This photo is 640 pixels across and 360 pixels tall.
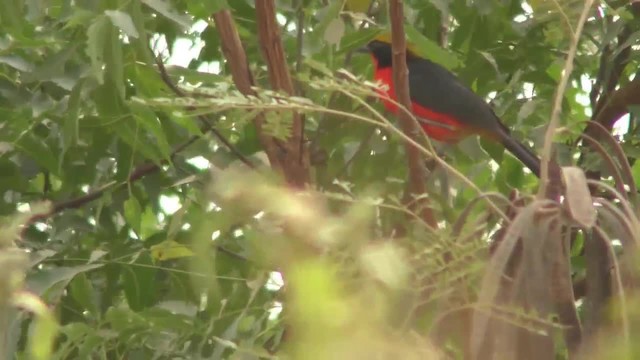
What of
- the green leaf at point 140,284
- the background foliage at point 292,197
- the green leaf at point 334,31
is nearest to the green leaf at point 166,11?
the background foliage at point 292,197

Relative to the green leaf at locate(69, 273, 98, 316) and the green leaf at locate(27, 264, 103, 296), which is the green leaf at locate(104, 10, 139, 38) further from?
the green leaf at locate(69, 273, 98, 316)

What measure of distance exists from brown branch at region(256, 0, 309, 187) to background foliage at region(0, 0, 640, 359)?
2.2 inches

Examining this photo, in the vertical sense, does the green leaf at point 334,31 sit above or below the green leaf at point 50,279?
above

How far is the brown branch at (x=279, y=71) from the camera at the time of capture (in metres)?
1.37

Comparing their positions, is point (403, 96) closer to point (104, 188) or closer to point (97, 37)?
point (97, 37)

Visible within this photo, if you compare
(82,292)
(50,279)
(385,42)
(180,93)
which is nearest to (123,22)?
(180,93)

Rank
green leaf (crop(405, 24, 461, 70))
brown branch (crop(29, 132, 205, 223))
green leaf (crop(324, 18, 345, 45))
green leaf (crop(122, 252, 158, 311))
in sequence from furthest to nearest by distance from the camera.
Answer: brown branch (crop(29, 132, 205, 223))
green leaf (crop(122, 252, 158, 311))
green leaf (crop(405, 24, 461, 70))
green leaf (crop(324, 18, 345, 45))

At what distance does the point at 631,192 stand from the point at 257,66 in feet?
3.35

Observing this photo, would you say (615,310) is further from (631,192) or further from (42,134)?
(42,134)

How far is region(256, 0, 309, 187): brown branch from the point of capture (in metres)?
1.37

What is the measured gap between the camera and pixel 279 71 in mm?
1376

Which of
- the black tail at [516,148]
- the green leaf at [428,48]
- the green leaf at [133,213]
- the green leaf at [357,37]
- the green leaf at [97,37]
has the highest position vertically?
the green leaf at [428,48]

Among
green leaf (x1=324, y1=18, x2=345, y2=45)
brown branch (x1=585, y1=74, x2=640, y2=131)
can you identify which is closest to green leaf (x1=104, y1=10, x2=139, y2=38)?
green leaf (x1=324, y1=18, x2=345, y2=45)

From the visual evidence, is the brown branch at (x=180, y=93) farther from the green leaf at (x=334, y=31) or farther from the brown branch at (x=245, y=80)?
the green leaf at (x=334, y=31)
